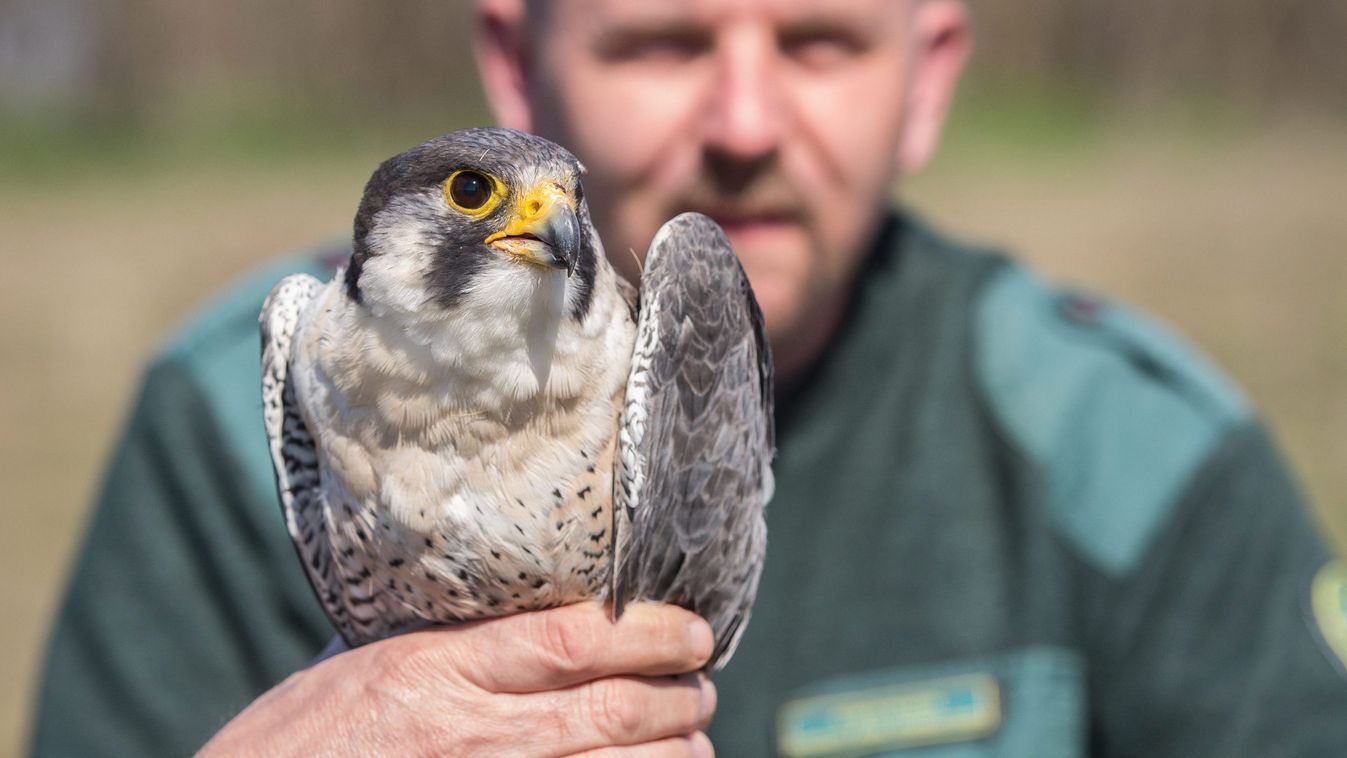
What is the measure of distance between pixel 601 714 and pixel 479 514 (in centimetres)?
46

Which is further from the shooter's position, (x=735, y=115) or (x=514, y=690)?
(x=735, y=115)

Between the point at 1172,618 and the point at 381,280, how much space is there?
8.10ft

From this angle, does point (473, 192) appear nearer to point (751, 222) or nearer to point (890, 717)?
point (751, 222)

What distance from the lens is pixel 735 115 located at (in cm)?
267

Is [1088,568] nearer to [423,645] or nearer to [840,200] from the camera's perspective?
[840,200]

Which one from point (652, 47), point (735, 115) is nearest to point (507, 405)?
point (735, 115)

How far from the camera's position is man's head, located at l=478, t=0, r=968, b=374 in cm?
276

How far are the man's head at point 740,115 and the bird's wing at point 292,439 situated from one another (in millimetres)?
881

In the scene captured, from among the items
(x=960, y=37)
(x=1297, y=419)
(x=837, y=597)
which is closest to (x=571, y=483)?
(x=837, y=597)

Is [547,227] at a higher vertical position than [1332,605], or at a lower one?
higher

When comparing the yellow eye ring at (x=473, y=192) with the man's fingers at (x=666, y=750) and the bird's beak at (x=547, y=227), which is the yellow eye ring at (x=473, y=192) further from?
the man's fingers at (x=666, y=750)

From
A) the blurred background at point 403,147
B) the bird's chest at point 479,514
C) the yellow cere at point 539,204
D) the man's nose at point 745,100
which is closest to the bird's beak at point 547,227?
the yellow cere at point 539,204

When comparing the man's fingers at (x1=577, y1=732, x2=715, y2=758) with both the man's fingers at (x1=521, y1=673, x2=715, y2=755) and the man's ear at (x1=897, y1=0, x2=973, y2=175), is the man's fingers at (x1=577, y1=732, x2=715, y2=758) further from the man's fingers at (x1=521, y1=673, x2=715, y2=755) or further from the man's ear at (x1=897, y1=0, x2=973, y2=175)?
the man's ear at (x1=897, y1=0, x2=973, y2=175)

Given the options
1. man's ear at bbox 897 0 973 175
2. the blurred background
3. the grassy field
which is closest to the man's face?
man's ear at bbox 897 0 973 175
